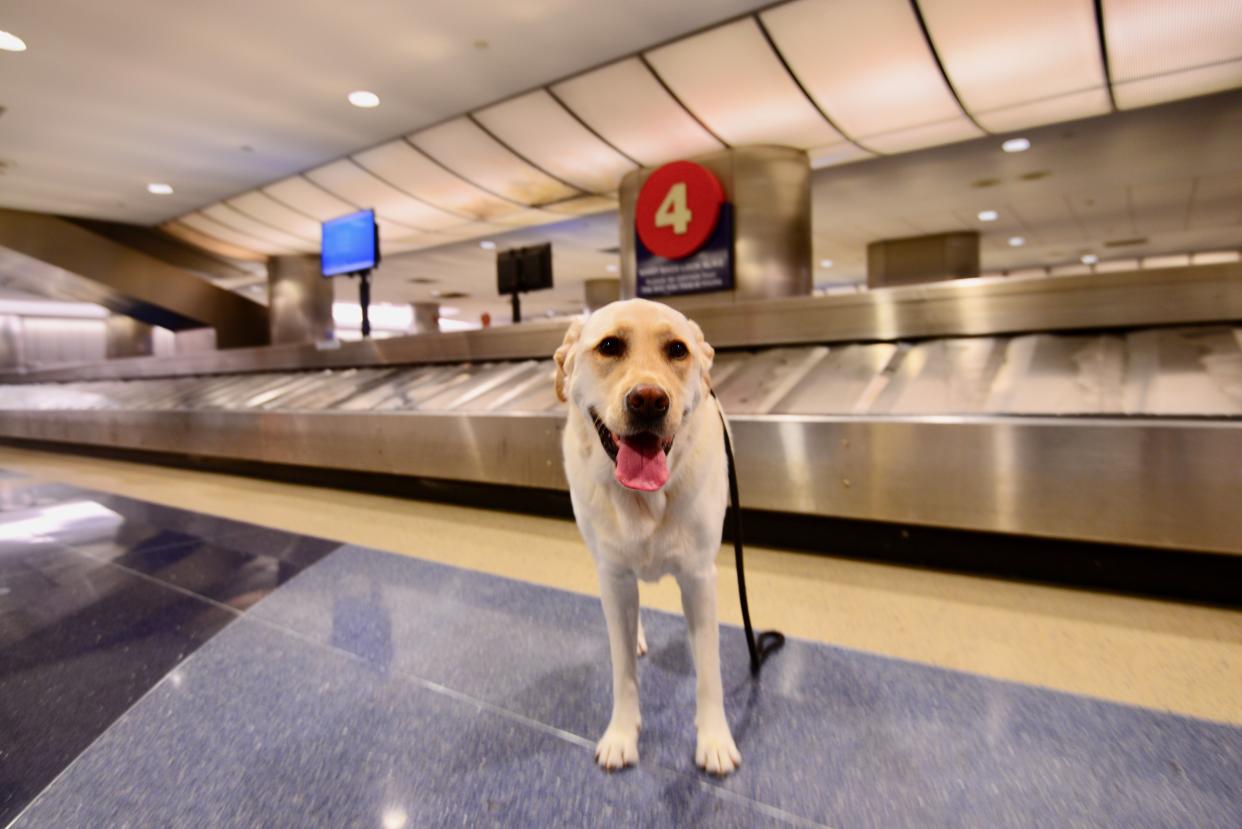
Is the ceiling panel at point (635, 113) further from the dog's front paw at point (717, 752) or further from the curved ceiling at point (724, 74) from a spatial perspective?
the dog's front paw at point (717, 752)

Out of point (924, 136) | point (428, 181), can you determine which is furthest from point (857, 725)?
point (428, 181)

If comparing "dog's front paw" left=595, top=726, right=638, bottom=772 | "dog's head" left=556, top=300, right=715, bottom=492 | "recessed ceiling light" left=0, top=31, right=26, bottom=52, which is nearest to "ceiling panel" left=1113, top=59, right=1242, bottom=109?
"dog's head" left=556, top=300, right=715, bottom=492

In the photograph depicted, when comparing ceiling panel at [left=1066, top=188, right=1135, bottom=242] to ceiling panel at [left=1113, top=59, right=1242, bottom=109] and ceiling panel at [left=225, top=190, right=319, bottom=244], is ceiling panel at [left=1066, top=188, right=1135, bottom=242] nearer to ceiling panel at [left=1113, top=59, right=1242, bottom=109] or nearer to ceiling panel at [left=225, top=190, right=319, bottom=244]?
ceiling panel at [left=1113, top=59, right=1242, bottom=109]

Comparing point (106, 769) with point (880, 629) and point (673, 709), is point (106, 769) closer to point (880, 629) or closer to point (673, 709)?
point (673, 709)

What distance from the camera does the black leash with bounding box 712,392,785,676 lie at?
1688mm

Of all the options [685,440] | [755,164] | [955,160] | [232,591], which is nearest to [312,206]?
[755,164]

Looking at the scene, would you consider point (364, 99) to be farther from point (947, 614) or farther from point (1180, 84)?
point (1180, 84)

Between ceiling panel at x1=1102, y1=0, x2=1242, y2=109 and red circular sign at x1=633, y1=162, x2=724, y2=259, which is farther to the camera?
red circular sign at x1=633, y1=162, x2=724, y2=259

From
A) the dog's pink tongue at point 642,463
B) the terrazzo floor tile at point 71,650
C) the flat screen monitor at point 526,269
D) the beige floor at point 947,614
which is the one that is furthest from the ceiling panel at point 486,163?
the dog's pink tongue at point 642,463

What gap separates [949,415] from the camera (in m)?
2.96

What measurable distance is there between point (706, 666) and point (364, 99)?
806cm

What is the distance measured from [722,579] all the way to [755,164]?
6.20 m

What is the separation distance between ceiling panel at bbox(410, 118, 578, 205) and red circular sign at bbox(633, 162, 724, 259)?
6.41 feet

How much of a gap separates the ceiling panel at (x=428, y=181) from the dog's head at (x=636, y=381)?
28.6 feet
